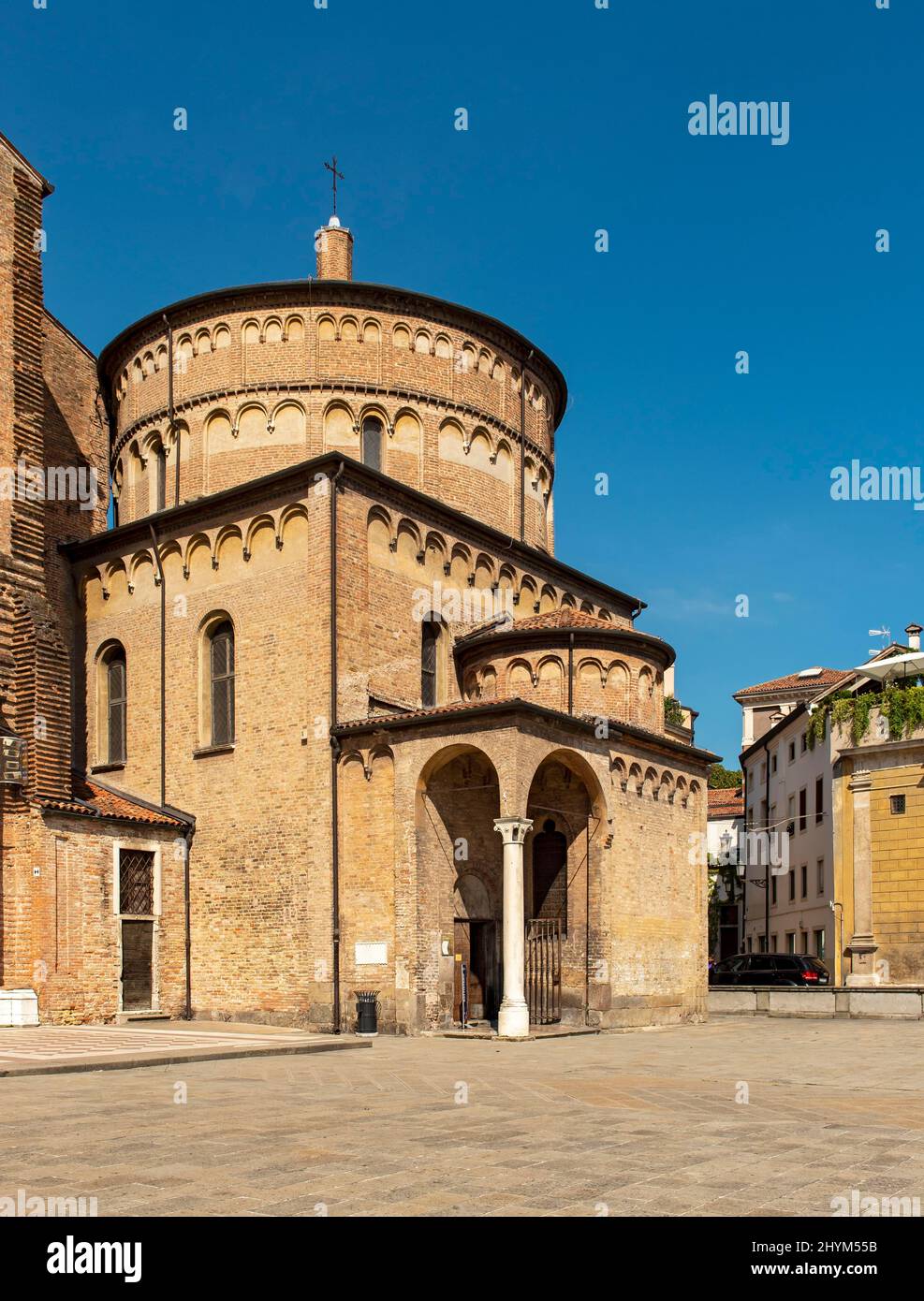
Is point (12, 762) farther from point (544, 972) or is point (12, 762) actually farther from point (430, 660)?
point (544, 972)

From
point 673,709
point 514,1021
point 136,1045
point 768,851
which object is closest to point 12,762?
point 136,1045

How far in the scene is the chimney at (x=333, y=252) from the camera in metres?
29.6

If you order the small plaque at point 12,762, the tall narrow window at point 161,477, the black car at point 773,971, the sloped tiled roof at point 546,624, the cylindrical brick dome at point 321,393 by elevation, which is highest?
the cylindrical brick dome at point 321,393

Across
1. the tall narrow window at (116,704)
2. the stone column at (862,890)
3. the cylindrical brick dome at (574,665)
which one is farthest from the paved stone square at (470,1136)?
the stone column at (862,890)

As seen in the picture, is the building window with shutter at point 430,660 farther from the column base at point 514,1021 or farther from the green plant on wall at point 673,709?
the green plant on wall at point 673,709

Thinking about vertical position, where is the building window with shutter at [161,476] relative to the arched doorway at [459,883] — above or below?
above

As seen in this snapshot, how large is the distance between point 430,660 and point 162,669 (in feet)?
18.4

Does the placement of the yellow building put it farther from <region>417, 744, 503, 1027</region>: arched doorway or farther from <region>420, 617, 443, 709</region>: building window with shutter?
<region>420, 617, 443, 709</region>: building window with shutter

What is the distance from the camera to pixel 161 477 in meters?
28.9

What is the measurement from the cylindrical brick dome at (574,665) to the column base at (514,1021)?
245 inches

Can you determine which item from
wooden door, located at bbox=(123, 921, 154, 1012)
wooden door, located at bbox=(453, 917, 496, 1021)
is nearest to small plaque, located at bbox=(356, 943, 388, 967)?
wooden door, located at bbox=(453, 917, 496, 1021)
